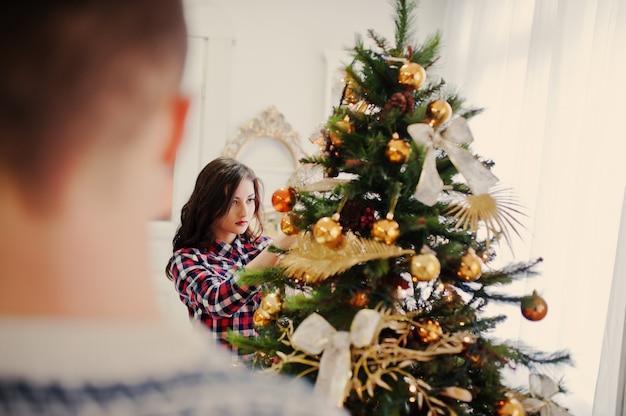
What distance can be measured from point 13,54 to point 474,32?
2894 millimetres

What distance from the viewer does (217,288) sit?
1.54m

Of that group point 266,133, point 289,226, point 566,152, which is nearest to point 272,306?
point 289,226

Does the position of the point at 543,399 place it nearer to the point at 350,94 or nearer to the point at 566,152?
the point at 350,94

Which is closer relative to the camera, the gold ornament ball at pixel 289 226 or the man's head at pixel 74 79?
the man's head at pixel 74 79

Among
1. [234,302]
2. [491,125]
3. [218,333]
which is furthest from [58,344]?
[491,125]

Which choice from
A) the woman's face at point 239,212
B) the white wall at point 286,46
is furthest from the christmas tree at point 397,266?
the white wall at point 286,46

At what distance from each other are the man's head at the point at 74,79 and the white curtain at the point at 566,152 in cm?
161

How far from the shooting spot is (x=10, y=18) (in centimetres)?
33

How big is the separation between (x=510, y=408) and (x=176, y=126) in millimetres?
801

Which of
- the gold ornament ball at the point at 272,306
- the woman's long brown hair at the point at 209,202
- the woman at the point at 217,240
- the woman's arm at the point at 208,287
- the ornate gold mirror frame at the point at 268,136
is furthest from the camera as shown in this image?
the ornate gold mirror frame at the point at 268,136

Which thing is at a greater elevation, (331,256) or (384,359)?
(331,256)

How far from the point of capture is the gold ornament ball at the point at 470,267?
3.09ft

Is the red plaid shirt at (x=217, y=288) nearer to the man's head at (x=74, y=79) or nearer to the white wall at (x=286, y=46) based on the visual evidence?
the man's head at (x=74, y=79)

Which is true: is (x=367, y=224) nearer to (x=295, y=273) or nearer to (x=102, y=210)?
(x=295, y=273)
